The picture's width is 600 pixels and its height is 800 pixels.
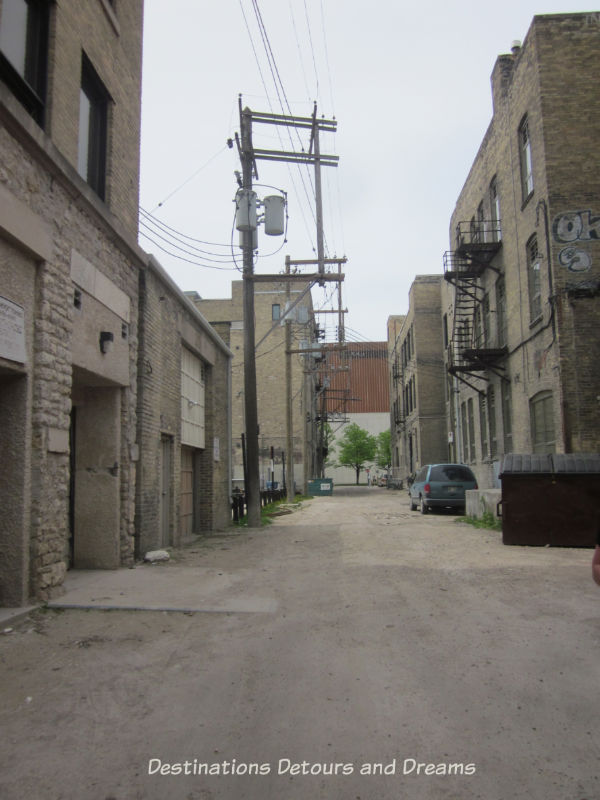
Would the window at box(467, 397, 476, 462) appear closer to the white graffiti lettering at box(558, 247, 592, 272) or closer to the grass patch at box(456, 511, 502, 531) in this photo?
the grass patch at box(456, 511, 502, 531)

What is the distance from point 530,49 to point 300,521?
45.9 feet

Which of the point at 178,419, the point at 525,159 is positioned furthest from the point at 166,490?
the point at 525,159

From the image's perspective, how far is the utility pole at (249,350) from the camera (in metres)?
16.8

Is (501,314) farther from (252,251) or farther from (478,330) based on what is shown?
(252,251)

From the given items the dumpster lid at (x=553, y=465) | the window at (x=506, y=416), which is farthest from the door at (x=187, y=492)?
the window at (x=506, y=416)

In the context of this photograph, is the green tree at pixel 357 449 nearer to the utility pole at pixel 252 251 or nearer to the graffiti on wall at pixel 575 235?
the utility pole at pixel 252 251

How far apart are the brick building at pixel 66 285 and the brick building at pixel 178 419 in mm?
550

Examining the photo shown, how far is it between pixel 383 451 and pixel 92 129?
6406 centimetres

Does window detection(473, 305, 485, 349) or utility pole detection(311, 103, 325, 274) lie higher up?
utility pole detection(311, 103, 325, 274)

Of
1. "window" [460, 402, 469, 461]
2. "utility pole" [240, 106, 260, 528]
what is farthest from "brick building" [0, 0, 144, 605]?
"window" [460, 402, 469, 461]

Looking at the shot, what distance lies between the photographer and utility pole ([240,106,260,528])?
1680 cm

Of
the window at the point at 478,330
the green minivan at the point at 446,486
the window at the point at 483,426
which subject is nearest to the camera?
the green minivan at the point at 446,486

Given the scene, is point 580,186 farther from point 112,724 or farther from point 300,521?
point 112,724

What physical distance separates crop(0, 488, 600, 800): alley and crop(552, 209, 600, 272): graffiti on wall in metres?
Answer: 9.90
